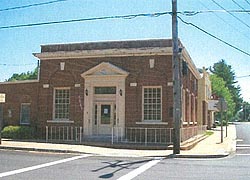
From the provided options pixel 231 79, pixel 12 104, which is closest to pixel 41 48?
pixel 12 104

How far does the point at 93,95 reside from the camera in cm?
2384

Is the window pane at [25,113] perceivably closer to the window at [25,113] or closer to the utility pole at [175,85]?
the window at [25,113]

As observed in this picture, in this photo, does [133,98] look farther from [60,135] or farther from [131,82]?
[60,135]

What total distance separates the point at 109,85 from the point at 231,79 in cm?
10840

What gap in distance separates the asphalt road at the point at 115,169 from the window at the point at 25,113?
10.9 meters

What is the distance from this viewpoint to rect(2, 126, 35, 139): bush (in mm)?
24219

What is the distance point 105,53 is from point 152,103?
13.9ft

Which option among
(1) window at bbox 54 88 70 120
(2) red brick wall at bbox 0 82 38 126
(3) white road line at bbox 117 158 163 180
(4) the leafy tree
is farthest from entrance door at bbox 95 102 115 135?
(4) the leafy tree

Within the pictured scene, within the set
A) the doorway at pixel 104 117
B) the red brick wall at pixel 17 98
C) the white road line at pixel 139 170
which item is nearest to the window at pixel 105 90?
the doorway at pixel 104 117

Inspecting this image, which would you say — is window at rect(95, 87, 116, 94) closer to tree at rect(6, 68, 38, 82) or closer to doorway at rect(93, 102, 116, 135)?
doorway at rect(93, 102, 116, 135)

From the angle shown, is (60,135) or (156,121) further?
(60,135)

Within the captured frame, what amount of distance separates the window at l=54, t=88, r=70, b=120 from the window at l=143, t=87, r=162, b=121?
5074mm

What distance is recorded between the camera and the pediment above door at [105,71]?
23109 millimetres

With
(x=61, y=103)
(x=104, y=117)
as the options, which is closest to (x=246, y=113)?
(x=104, y=117)
